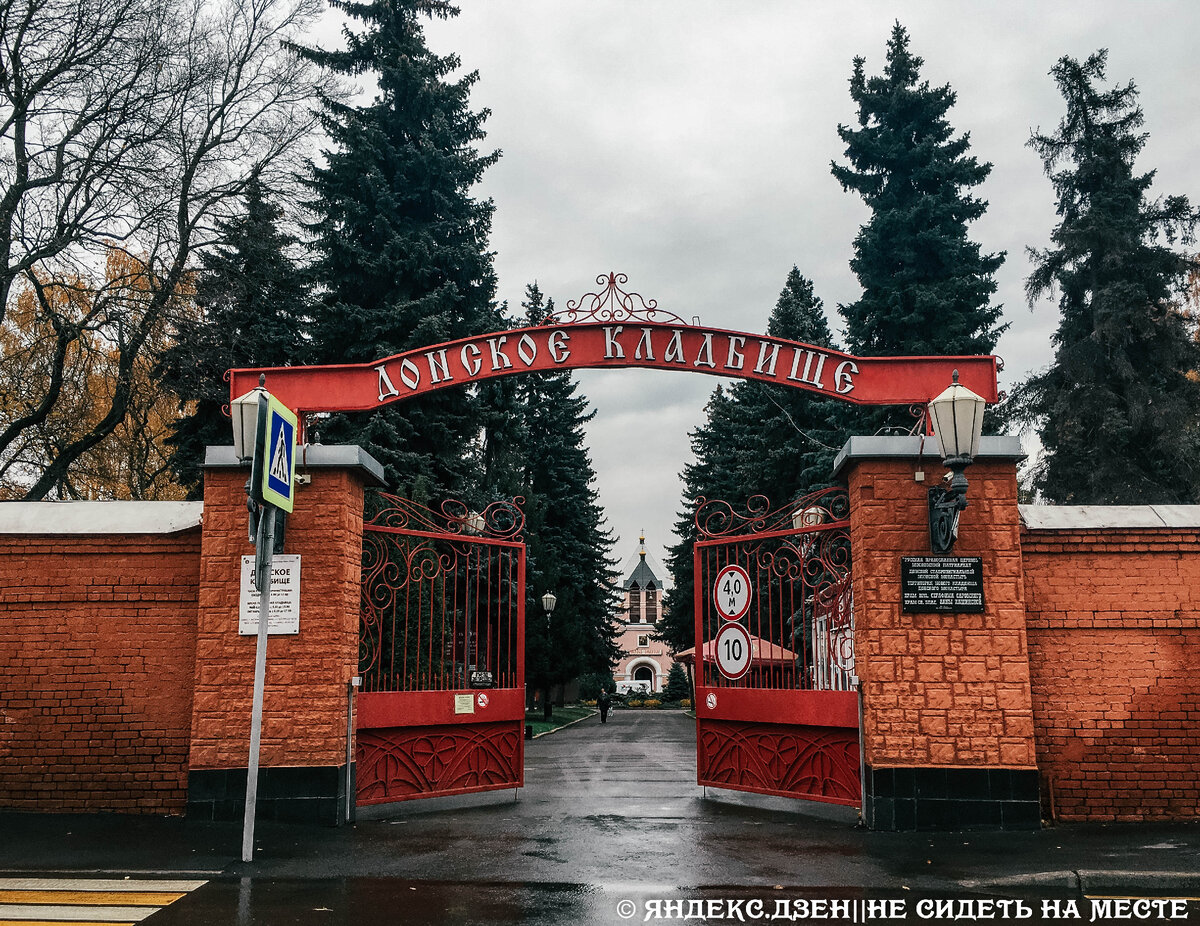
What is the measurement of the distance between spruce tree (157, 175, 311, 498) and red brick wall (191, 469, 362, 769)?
31.4ft

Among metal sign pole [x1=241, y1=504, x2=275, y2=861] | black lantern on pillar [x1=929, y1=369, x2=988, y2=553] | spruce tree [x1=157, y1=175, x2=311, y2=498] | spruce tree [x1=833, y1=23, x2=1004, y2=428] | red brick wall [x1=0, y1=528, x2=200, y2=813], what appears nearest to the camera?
metal sign pole [x1=241, y1=504, x2=275, y2=861]

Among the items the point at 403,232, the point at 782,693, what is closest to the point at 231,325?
the point at 403,232

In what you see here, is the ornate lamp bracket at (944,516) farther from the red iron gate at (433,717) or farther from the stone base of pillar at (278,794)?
the stone base of pillar at (278,794)

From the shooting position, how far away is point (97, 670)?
31.5ft

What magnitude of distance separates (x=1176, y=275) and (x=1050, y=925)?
2451cm

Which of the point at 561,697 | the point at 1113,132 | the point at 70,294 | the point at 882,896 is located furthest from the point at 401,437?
the point at 561,697

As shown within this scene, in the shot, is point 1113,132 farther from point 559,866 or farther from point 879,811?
point 559,866

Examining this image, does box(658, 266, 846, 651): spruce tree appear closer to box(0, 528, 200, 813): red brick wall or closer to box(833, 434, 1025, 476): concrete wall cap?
box(833, 434, 1025, 476): concrete wall cap

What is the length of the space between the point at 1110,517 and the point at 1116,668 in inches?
60.2

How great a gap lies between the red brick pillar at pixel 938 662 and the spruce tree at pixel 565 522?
2515 centimetres

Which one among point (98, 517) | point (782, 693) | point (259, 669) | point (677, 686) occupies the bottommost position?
point (677, 686)

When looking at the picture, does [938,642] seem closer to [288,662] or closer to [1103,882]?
[1103,882]

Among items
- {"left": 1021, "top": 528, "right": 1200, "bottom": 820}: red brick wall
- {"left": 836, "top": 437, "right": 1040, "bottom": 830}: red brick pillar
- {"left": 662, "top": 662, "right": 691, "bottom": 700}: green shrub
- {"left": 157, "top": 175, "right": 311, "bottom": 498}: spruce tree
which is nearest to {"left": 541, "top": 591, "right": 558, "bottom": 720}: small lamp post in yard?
{"left": 157, "top": 175, "right": 311, "bottom": 498}: spruce tree

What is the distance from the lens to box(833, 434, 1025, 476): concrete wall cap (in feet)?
30.6
